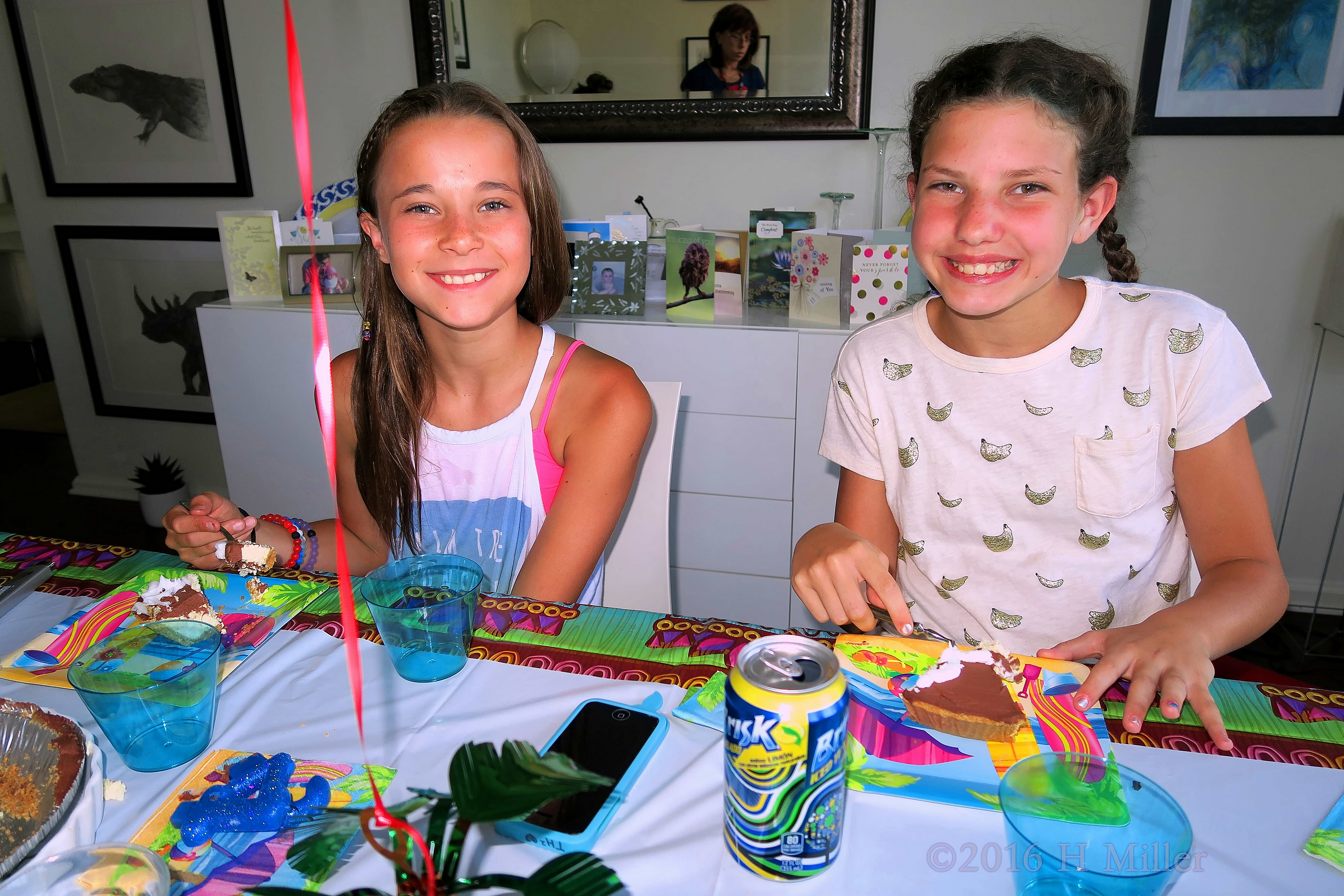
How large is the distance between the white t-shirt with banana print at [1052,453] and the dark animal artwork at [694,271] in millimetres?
1074

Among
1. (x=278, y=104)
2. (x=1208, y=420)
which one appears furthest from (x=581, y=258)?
(x=1208, y=420)

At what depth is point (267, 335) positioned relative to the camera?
246 centimetres

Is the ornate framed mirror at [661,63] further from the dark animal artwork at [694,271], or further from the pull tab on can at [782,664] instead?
the pull tab on can at [782,664]

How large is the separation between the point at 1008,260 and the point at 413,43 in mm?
2223

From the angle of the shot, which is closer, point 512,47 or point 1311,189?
point 1311,189

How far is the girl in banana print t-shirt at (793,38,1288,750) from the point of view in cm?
99

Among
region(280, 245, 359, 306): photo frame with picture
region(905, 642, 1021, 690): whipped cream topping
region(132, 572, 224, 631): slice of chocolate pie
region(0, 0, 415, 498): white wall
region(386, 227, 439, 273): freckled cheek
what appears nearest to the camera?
region(905, 642, 1021, 690): whipped cream topping

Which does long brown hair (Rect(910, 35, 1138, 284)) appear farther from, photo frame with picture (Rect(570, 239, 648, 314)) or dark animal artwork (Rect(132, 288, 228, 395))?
dark animal artwork (Rect(132, 288, 228, 395))

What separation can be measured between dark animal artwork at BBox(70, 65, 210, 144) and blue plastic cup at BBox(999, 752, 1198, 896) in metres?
3.23

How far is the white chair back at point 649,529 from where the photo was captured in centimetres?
133

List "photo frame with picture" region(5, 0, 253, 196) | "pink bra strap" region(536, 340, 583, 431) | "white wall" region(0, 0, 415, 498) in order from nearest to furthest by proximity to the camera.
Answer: "pink bra strap" region(536, 340, 583, 431) → "white wall" region(0, 0, 415, 498) → "photo frame with picture" region(5, 0, 253, 196)

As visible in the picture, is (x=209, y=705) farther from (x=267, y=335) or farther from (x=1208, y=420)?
(x=267, y=335)

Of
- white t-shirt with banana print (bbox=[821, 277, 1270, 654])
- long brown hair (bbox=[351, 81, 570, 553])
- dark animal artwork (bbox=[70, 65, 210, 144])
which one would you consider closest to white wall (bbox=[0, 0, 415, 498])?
dark animal artwork (bbox=[70, 65, 210, 144])

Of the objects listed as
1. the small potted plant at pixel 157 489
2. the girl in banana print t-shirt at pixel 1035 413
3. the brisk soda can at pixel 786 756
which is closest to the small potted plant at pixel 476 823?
the brisk soda can at pixel 786 756
